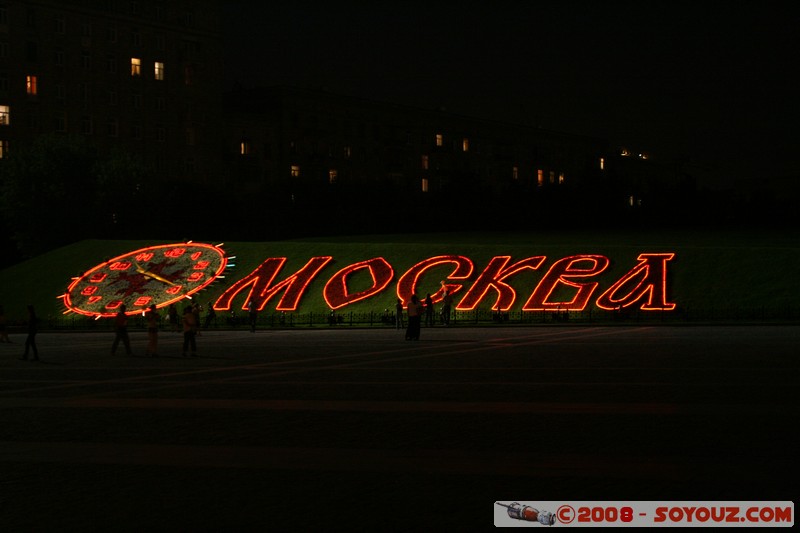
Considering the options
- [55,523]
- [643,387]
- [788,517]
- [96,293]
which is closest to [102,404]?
[55,523]

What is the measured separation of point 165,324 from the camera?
58500 millimetres

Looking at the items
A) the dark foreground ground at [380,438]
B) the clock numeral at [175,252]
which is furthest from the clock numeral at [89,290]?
the dark foreground ground at [380,438]

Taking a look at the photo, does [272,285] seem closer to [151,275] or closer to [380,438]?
[151,275]

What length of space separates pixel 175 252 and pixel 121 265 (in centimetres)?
379

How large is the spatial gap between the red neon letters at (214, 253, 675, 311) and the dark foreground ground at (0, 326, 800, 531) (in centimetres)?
2745

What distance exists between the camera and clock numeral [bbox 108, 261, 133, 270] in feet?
223

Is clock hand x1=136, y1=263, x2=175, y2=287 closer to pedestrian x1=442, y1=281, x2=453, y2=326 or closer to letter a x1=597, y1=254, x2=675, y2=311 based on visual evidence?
pedestrian x1=442, y1=281, x2=453, y2=326

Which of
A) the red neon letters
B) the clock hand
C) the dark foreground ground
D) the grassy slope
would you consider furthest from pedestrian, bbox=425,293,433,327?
the dark foreground ground

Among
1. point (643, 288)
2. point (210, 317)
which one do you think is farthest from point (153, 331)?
point (643, 288)

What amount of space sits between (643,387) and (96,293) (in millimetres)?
50043

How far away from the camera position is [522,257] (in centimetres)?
6303

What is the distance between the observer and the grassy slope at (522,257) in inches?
2264

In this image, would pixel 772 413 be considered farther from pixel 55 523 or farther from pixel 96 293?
pixel 96 293

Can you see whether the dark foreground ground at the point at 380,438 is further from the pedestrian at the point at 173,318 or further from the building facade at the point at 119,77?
the building facade at the point at 119,77
